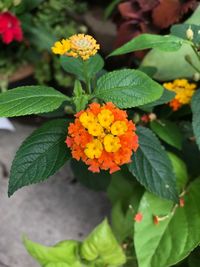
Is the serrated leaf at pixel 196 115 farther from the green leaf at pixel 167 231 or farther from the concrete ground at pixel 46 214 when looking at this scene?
the concrete ground at pixel 46 214

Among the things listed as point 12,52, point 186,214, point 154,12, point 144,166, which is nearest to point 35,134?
point 144,166

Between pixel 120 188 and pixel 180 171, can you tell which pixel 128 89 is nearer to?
pixel 180 171

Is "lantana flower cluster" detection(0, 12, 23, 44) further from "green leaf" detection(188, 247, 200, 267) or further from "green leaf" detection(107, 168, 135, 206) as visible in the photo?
"green leaf" detection(188, 247, 200, 267)

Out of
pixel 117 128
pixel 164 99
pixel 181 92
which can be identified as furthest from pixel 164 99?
pixel 117 128

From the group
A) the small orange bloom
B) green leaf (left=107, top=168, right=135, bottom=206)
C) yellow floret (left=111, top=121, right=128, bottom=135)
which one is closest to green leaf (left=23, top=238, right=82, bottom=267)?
the small orange bloom

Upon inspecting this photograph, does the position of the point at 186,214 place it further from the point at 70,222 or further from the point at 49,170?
the point at 70,222

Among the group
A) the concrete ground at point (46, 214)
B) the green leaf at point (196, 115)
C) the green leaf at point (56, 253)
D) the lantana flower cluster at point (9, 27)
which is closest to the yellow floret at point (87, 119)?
the green leaf at point (196, 115)
